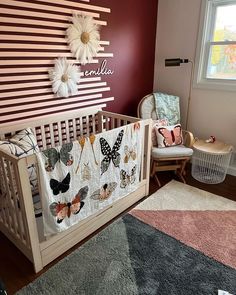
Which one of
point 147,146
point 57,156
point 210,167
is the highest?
point 57,156

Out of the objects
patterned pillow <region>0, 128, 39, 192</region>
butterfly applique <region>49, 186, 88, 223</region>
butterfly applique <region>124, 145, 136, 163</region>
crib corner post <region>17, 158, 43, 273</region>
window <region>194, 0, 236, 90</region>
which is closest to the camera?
crib corner post <region>17, 158, 43, 273</region>

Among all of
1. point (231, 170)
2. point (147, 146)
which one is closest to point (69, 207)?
point (147, 146)

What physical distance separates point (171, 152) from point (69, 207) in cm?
142

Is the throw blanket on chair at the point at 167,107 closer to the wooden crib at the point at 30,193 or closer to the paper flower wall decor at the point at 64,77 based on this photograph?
the wooden crib at the point at 30,193

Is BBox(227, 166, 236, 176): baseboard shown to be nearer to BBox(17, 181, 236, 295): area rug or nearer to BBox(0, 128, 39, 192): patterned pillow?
BBox(17, 181, 236, 295): area rug

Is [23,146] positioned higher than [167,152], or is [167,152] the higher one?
[23,146]

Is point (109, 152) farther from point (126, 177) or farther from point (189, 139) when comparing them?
point (189, 139)

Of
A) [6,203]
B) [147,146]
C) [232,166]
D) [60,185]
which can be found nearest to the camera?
[60,185]

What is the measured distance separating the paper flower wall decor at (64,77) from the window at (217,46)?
1633 mm

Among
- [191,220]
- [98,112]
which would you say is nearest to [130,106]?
[98,112]

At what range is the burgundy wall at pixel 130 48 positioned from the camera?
8.74 ft

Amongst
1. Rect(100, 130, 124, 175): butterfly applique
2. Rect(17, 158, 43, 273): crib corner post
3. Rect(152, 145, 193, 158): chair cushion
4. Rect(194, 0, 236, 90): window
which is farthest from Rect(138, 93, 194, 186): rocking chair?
Rect(17, 158, 43, 273): crib corner post

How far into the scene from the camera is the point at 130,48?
9.64ft

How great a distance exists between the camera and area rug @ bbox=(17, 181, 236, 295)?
151 cm
